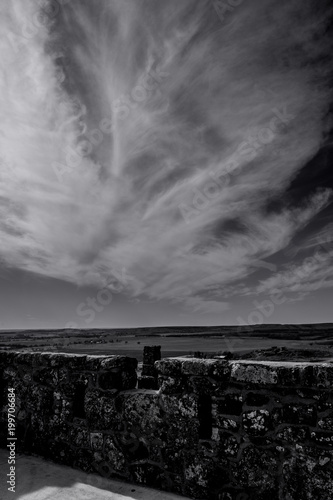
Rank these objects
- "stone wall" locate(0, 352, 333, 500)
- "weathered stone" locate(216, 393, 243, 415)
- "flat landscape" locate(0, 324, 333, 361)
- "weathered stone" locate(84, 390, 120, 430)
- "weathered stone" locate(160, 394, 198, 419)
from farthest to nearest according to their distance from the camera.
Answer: "flat landscape" locate(0, 324, 333, 361)
"weathered stone" locate(84, 390, 120, 430)
"weathered stone" locate(160, 394, 198, 419)
"weathered stone" locate(216, 393, 243, 415)
"stone wall" locate(0, 352, 333, 500)

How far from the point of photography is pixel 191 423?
3.29m

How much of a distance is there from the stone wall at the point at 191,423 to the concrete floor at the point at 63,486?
0.36 feet

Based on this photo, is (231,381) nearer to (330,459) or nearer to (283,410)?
(283,410)

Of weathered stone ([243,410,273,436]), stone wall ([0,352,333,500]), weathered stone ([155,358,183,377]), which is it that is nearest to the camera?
stone wall ([0,352,333,500])

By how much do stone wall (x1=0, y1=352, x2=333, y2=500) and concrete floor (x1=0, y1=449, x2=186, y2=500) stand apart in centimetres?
11

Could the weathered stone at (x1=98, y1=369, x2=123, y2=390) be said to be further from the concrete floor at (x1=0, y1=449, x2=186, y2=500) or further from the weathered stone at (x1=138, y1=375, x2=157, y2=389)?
the weathered stone at (x1=138, y1=375, x2=157, y2=389)

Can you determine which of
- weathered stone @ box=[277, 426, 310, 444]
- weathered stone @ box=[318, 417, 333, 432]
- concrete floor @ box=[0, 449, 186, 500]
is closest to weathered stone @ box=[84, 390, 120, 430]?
concrete floor @ box=[0, 449, 186, 500]

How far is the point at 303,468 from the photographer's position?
111 inches

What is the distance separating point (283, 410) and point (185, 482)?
1190 millimetres

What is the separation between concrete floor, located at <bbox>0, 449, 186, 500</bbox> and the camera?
312 cm

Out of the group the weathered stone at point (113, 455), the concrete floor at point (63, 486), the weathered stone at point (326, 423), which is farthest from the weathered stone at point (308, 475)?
the weathered stone at point (113, 455)

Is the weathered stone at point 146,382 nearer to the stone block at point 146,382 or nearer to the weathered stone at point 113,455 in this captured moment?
the stone block at point 146,382

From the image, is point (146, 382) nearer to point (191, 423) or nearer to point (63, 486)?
point (63, 486)

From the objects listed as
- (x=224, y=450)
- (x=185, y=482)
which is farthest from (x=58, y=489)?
(x=224, y=450)
